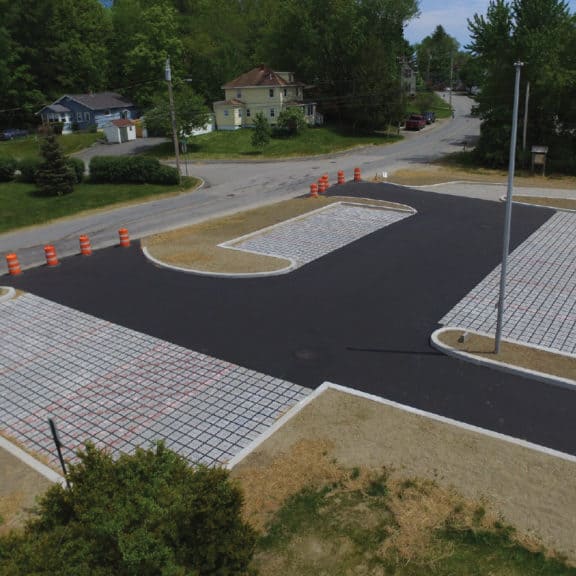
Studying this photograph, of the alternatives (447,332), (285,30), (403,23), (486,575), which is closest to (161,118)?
(285,30)

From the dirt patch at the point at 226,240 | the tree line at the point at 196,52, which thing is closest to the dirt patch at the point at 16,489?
the dirt patch at the point at 226,240

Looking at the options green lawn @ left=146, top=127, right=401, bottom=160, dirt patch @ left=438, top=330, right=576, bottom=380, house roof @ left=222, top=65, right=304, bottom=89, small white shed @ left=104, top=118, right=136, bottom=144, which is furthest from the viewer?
house roof @ left=222, top=65, right=304, bottom=89

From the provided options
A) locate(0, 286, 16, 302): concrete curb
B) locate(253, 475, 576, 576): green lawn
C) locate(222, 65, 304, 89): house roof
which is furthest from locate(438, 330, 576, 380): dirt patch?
locate(222, 65, 304, 89): house roof

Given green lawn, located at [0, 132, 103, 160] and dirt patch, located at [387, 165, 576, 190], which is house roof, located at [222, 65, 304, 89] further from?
dirt patch, located at [387, 165, 576, 190]

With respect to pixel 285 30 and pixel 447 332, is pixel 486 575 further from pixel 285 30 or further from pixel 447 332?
pixel 285 30

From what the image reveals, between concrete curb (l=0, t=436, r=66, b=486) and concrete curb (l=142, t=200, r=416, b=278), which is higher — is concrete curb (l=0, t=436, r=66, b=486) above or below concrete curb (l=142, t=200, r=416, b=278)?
below

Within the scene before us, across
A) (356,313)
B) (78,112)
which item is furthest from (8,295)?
(78,112)
